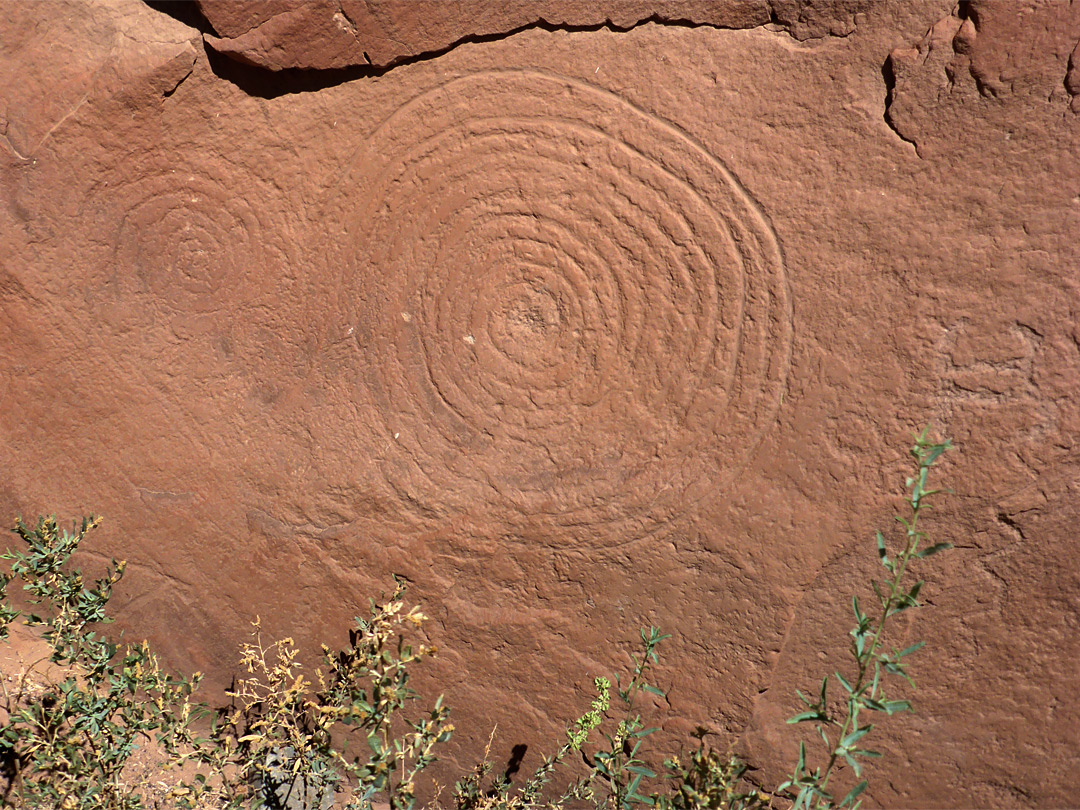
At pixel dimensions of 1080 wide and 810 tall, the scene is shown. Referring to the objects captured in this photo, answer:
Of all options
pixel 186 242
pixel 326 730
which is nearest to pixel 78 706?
pixel 326 730

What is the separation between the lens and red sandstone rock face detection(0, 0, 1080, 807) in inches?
102

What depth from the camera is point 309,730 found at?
2.98 m

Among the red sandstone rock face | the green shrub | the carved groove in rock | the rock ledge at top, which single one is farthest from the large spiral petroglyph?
the green shrub

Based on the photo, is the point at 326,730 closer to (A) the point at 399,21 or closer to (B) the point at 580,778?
(B) the point at 580,778

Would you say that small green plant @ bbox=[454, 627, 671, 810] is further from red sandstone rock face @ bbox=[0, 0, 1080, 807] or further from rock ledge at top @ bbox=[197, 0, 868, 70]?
rock ledge at top @ bbox=[197, 0, 868, 70]

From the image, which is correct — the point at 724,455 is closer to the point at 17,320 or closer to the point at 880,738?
the point at 880,738

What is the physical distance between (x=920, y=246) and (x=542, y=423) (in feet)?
4.47

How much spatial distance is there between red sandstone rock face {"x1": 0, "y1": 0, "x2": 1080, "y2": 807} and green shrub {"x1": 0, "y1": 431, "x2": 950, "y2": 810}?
15cm

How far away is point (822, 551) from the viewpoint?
272 cm

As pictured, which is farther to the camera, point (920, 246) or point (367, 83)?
point (367, 83)

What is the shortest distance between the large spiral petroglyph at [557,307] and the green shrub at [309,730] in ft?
1.70

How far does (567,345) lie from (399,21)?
1.21 metres

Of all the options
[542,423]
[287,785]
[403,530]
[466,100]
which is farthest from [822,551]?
[287,785]

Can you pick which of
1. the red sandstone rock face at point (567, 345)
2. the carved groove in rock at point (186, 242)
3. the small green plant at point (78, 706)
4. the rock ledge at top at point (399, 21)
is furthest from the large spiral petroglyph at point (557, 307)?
the small green plant at point (78, 706)
